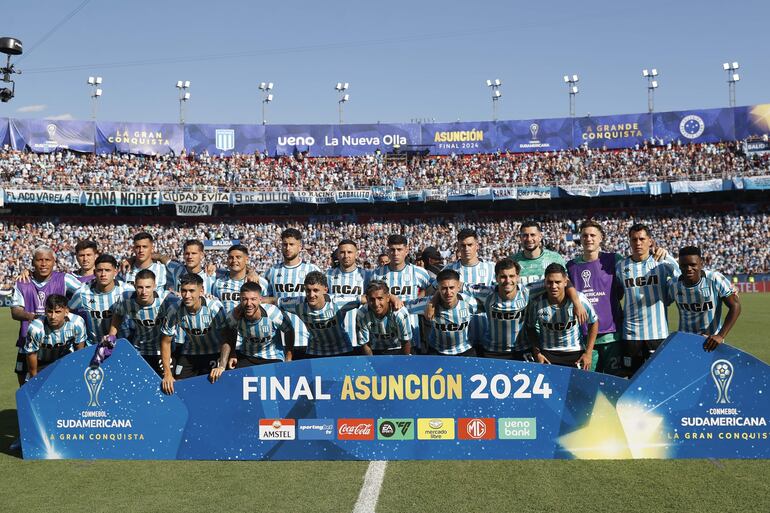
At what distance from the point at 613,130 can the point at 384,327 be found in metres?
43.1

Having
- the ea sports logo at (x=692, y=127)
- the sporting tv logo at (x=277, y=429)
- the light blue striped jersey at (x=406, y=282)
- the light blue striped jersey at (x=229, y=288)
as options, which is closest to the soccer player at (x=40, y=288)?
the light blue striped jersey at (x=229, y=288)

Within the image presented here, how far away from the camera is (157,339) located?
6984mm

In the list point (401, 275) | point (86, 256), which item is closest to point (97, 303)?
point (86, 256)

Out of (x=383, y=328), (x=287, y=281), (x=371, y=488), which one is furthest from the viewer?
Result: (x=287, y=281)

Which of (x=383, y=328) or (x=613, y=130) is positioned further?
(x=613, y=130)

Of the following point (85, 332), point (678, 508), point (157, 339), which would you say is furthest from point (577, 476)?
point (85, 332)

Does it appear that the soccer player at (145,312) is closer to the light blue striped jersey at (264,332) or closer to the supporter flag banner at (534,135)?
the light blue striped jersey at (264,332)

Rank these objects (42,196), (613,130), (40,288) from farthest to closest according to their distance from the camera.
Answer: (613,130), (42,196), (40,288)

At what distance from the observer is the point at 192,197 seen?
4094 centimetres

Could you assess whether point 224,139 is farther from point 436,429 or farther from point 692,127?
point 436,429

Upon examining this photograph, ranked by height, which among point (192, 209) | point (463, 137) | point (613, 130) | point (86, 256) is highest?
point (463, 137)

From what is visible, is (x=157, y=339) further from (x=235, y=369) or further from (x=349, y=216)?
(x=349, y=216)

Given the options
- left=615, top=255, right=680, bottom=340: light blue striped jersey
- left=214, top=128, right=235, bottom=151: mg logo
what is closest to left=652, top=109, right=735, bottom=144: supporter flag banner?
left=214, top=128, right=235, bottom=151: mg logo

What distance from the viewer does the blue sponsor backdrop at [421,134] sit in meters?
43.5
